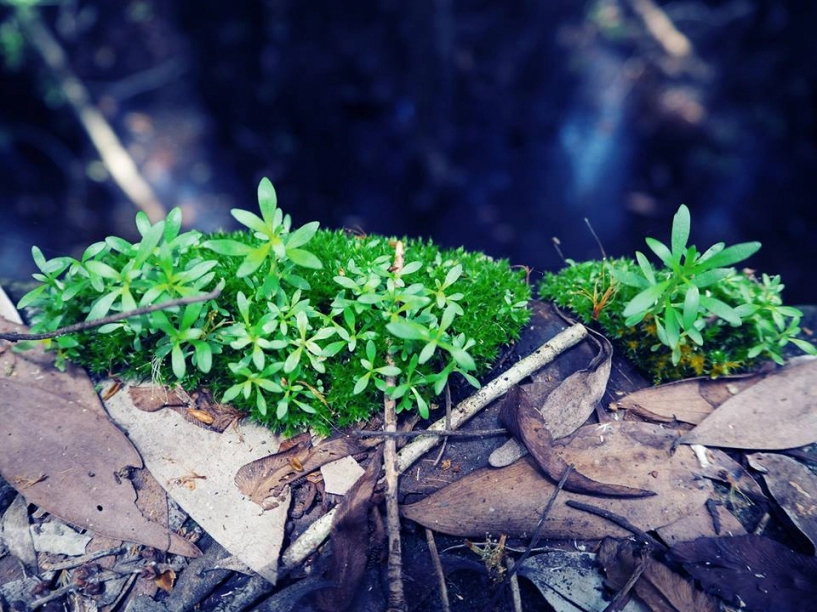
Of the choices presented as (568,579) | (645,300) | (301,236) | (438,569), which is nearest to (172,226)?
(301,236)

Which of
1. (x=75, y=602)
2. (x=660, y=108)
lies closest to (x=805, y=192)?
(x=660, y=108)

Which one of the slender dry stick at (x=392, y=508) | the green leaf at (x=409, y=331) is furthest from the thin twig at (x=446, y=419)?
the green leaf at (x=409, y=331)

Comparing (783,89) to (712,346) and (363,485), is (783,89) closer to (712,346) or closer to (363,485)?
(712,346)

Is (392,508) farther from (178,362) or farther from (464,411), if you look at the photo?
(178,362)

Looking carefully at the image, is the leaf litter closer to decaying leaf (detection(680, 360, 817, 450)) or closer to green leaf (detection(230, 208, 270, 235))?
decaying leaf (detection(680, 360, 817, 450))

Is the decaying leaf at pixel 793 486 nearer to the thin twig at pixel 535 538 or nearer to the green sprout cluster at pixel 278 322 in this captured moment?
the thin twig at pixel 535 538
